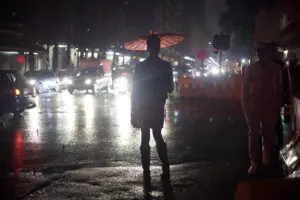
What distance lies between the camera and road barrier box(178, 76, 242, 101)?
28.0 meters

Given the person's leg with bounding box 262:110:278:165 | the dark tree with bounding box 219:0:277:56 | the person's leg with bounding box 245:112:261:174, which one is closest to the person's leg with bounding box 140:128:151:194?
the person's leg with bounding box 245:112:261:174

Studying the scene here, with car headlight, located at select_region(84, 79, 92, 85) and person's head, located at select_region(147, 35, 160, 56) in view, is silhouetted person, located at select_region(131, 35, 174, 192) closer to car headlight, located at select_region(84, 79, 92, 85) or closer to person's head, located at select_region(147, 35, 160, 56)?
person's head, located at select_region(147, 35, 160, 56)

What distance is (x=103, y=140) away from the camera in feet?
40.5

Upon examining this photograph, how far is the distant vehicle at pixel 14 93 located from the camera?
16.7 metres

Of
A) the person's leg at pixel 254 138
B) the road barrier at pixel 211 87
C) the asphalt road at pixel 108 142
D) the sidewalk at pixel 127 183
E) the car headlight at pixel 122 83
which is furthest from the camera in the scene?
the car headlight at pixel 122 83

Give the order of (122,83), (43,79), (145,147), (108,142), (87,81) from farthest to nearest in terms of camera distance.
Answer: (122,83) → (43,79) → (87,81) → (108,142) → (145,147)

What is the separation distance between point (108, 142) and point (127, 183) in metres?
4.56

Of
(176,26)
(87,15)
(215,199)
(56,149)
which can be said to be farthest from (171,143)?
(176,26)

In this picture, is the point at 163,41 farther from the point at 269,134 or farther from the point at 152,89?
the point at 269,134

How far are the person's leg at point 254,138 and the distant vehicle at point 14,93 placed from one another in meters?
10.5

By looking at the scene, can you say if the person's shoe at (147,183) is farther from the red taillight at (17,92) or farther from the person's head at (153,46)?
the red taillight at (17,92)

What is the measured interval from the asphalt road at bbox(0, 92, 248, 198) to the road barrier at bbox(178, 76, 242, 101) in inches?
349

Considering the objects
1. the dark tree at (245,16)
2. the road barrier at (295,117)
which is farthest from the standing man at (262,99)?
the dark tree at (245,16)

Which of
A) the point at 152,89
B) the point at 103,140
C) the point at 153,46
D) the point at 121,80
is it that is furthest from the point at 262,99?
the point at 121,80
